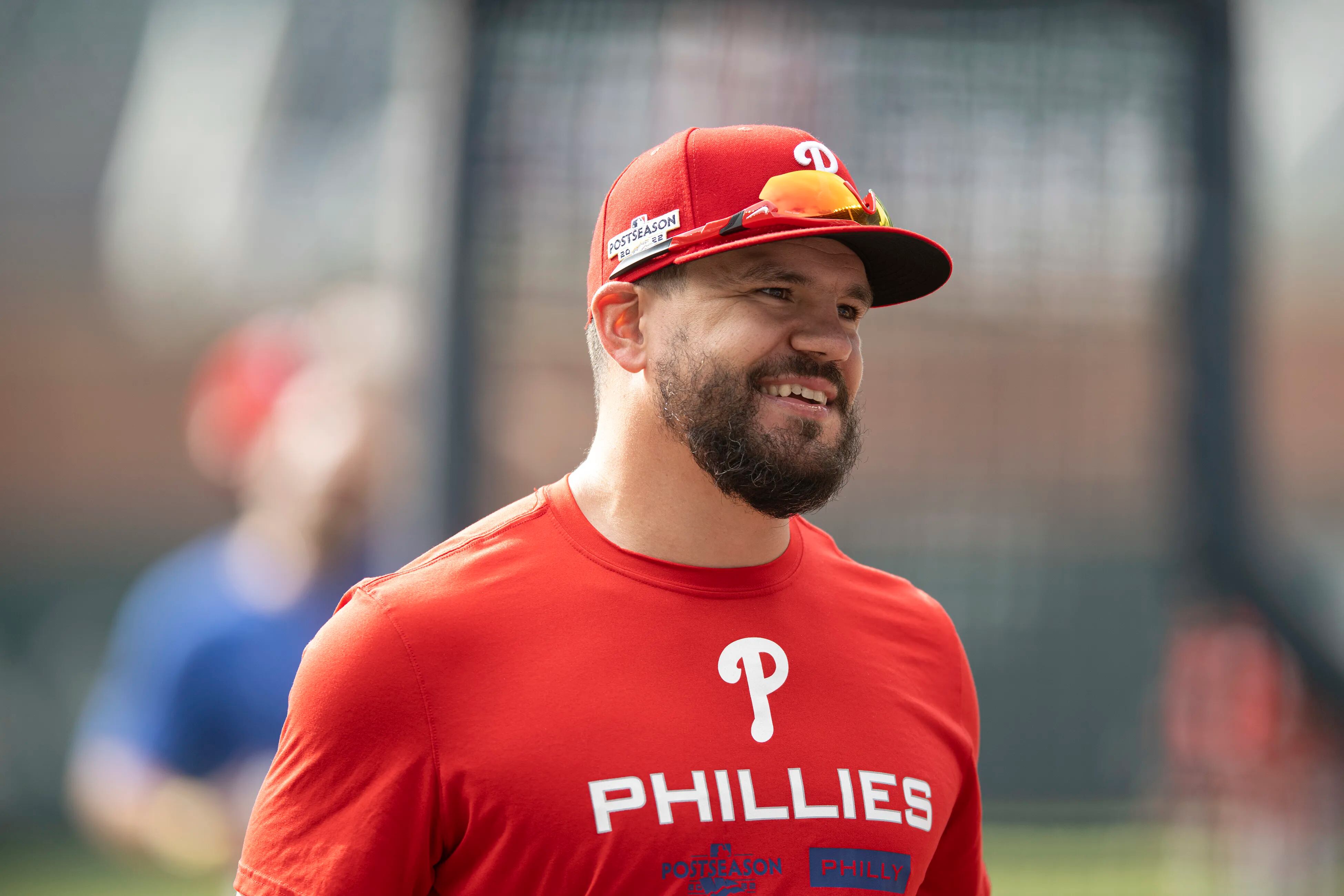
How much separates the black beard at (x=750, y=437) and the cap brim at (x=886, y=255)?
155mm

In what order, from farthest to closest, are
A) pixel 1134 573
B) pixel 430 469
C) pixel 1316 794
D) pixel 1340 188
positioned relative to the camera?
pixel 1340 188 → pixel 1134 573 → pixel 1316 794 → pixel 430 469

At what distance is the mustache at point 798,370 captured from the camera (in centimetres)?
176

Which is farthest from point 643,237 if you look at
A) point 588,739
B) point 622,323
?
point 588,739

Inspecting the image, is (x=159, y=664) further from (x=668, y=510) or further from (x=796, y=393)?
(x=796, y=393)

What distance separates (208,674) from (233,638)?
11cm

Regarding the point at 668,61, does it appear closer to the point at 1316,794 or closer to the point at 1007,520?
the point at 1007,520

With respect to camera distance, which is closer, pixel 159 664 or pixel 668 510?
pixel 668 510

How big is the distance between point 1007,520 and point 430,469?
291 cm

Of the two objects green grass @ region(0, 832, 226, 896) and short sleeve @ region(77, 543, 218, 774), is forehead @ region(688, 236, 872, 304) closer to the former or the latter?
short sleeve @ region(77, 543, 218, 774)

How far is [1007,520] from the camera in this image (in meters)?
6.02

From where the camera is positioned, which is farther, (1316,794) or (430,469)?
(1316,794)

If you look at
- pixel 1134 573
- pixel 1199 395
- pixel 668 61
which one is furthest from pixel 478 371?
pixel 1134 573

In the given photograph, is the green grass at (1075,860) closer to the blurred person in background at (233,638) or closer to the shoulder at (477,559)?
the blurred person in background at (233,638)

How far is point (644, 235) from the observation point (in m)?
1.84
